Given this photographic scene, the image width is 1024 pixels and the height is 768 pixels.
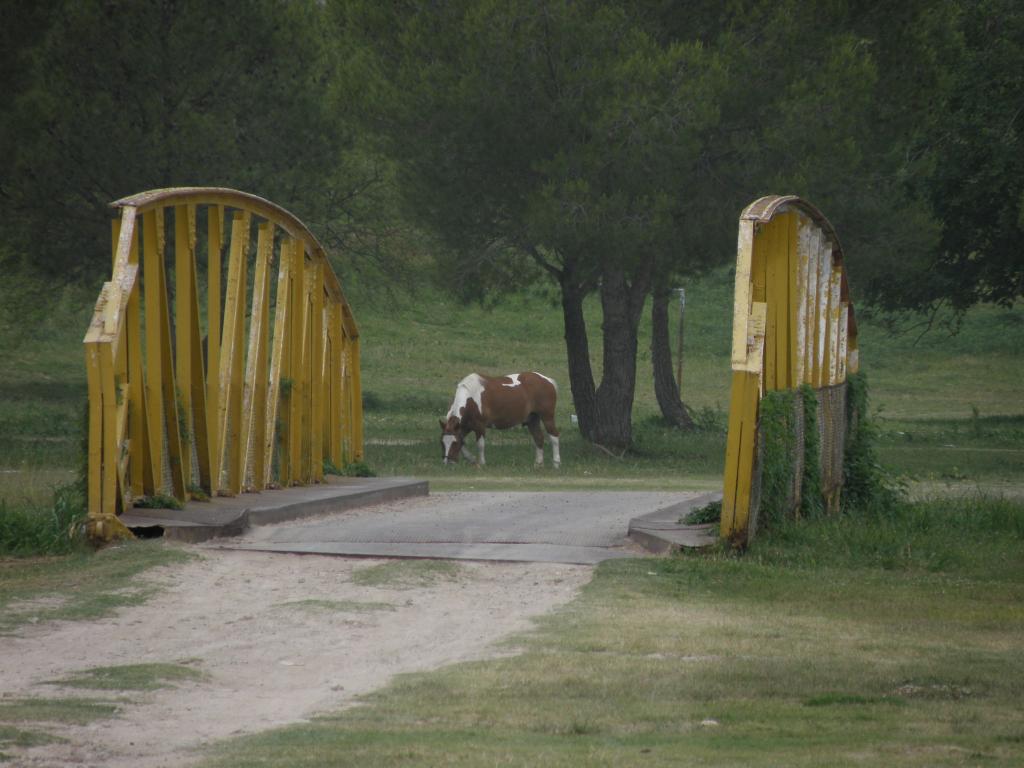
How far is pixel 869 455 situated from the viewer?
15.2 meters

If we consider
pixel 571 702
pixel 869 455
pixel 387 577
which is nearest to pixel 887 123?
pixel 869 455

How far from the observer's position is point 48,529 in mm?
10906

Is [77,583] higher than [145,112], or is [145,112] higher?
[145,112]

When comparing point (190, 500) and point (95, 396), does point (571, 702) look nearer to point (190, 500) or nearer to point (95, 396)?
point (95, 396)

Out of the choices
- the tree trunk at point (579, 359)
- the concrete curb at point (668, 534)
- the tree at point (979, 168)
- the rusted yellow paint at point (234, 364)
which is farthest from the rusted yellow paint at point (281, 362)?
the tree trunk at point (579, 359)

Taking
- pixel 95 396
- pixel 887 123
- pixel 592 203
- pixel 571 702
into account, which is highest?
pixel 887 123

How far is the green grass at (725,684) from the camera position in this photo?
5699 millimetres

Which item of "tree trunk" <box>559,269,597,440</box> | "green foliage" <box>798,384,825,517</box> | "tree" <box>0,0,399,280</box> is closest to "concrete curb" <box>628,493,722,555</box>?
"green foliage" <box>798,384,825,517</box>

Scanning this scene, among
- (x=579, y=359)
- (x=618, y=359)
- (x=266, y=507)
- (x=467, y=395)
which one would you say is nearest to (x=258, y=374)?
(x=266, y=507)

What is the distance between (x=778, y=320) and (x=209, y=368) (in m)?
4.41

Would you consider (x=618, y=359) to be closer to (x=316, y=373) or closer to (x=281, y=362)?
(x=316, y=373)

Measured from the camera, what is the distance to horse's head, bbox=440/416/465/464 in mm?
26828

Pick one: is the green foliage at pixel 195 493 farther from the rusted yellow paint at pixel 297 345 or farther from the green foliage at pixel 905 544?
the green foliage at pixel 905 544

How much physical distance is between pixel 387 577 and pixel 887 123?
1939 centimetres
